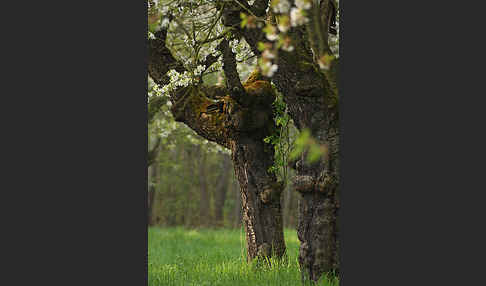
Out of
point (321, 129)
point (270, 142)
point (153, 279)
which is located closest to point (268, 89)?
point (270, 142)

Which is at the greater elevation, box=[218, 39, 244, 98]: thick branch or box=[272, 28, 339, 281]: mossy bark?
box=[218, 39, 244, 98]: thick branch

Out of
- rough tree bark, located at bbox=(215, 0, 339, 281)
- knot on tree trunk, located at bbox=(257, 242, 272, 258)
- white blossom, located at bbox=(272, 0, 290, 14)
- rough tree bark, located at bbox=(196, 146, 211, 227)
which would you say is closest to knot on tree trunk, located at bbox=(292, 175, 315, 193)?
rough tree bark, located at bbox=(215, 0, 339, 281)

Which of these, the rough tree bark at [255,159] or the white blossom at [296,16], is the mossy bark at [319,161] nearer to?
the rough tree bark at [255,159]

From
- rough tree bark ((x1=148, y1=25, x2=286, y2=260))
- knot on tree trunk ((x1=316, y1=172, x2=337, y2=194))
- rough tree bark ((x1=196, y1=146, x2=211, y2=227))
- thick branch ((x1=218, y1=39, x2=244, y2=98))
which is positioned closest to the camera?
knot on tree trunk ((x1=316, y1=172, x2=337, y2=194))

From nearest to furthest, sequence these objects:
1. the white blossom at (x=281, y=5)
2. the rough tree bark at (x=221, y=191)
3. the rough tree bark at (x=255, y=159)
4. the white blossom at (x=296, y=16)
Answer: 1. the white blossom at (x=296, y=16)
2. the white blossom at (x=281, y=5)
3. the rough tree bark at (x=255, y=159)
4. the rough tree bark at (x=221, y=191)

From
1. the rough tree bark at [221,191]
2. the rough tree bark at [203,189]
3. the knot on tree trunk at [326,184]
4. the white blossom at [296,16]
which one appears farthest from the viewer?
the rough tree bark at [221,191]

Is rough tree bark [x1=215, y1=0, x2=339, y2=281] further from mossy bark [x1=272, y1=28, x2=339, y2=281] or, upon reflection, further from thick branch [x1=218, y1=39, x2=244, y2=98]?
thick branch [x1=218, y1=39, x2=244, y2=98]

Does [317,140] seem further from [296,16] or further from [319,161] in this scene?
[296,16]

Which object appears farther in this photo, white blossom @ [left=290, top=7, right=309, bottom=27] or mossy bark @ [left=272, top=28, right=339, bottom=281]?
mossy bark @ [left=272, top=28, right=339, bottom=281]

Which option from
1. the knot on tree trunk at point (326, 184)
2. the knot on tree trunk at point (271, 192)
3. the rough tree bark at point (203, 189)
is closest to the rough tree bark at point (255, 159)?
the knot on tree trunk at point (271, 192)

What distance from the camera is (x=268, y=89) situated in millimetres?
6328

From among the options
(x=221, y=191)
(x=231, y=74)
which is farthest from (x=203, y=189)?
(x=231, y=74)

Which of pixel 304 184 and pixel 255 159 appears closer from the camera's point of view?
pixel 304 184

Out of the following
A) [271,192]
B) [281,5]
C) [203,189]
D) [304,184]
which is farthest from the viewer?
[203,189]
